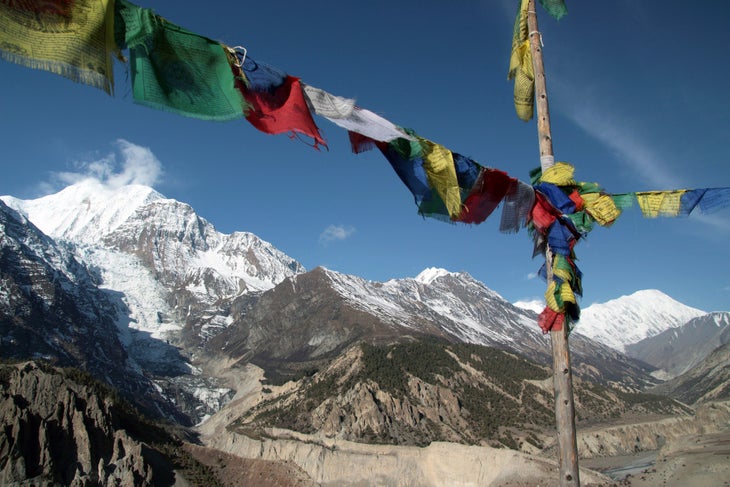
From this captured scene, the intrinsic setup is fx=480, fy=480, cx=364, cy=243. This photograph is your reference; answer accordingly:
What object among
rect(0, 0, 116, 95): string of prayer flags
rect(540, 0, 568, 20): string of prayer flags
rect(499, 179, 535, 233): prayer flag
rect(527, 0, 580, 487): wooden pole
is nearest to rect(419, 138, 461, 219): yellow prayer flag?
rect(499, 179, 535, 233): prayer flag

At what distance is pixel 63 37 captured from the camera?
12.2 feet

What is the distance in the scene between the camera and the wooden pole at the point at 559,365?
4.70m

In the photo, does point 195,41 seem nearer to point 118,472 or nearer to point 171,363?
point 118,472

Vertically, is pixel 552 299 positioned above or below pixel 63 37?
below

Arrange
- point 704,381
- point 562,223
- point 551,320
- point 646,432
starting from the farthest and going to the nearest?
point 704,381 < point 646,432 < point 562,223 < point 551,320

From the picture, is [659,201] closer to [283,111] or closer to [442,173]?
[442,173]

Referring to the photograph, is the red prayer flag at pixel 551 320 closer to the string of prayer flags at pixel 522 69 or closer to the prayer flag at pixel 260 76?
the string of prayer flags at pixel 522 69

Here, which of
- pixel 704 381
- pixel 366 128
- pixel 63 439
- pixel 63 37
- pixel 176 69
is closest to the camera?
Result: pixel 63 37

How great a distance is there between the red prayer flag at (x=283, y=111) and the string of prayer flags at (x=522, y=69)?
3.52m

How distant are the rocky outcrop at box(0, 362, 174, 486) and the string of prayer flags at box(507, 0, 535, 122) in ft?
108

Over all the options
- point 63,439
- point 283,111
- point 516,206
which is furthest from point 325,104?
point 63,439

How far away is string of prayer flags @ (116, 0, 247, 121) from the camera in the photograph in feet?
13.3

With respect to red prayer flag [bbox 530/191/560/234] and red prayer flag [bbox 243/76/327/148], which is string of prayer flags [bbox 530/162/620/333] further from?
red prayer flag [bbox 243/76/327/148]

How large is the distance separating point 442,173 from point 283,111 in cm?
192
